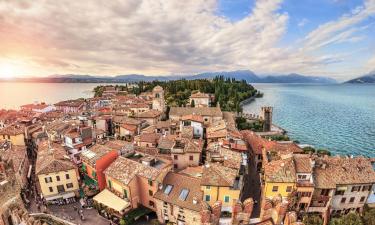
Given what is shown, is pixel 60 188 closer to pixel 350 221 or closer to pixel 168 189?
pixel 168 189

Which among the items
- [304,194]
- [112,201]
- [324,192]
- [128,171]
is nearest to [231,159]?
[304,194]

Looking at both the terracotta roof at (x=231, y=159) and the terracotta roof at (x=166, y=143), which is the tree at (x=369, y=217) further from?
the terracotta roof at (x=166, y=143)

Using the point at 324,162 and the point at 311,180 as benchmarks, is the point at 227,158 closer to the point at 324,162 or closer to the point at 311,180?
the point at 311,180

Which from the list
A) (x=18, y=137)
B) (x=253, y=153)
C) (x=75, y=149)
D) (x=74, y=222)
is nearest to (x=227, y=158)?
(x=253, y=153)

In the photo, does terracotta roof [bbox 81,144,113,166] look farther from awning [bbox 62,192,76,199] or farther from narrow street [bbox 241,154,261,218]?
narrow street [bbox 241,154,261,218]

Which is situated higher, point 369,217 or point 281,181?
point 281,181

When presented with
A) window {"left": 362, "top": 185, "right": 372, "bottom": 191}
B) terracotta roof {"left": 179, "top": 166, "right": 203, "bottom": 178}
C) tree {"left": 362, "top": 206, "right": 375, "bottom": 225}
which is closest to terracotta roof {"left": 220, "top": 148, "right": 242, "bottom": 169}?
terracotta roof {"left": 179, "top": 166, "right": 203, "bottom": 178}
